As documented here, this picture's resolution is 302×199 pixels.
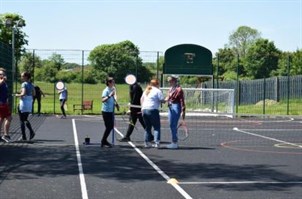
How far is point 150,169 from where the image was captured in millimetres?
10805

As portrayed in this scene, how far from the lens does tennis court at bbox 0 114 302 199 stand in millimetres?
8586

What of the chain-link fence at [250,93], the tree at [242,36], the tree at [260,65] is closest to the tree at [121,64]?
the chain-link fence at [250,93]

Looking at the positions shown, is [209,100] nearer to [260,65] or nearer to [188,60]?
[188,60]

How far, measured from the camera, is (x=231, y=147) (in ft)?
49.5

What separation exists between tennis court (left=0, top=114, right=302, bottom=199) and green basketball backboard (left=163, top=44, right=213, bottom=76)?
15.7 meters

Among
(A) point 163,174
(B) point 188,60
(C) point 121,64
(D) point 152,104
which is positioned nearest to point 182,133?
(D) point 152,104

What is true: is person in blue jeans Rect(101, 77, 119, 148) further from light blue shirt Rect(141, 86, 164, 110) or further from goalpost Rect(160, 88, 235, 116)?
goalpost Rect(160, 88, 235, 116)

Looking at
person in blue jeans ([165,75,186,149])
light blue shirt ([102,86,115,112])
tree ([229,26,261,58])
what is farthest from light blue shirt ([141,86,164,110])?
tree ([229,26,261,58])

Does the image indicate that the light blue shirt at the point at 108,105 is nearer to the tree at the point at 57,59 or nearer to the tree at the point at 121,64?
the tree at the point at 121,64

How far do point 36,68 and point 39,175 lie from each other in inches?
929

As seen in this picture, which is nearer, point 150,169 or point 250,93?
point 150,169

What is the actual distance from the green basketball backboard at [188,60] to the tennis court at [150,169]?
51.5 feet

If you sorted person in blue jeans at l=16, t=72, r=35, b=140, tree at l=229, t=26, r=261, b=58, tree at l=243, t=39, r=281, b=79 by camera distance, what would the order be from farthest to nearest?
tree at l=229, t=26, r=261, b=58 < tree at l=243, t=39, r=281, b=79 < person in blue jeans at l=16, t=72, r=35, b=140

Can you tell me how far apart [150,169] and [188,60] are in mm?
22438
